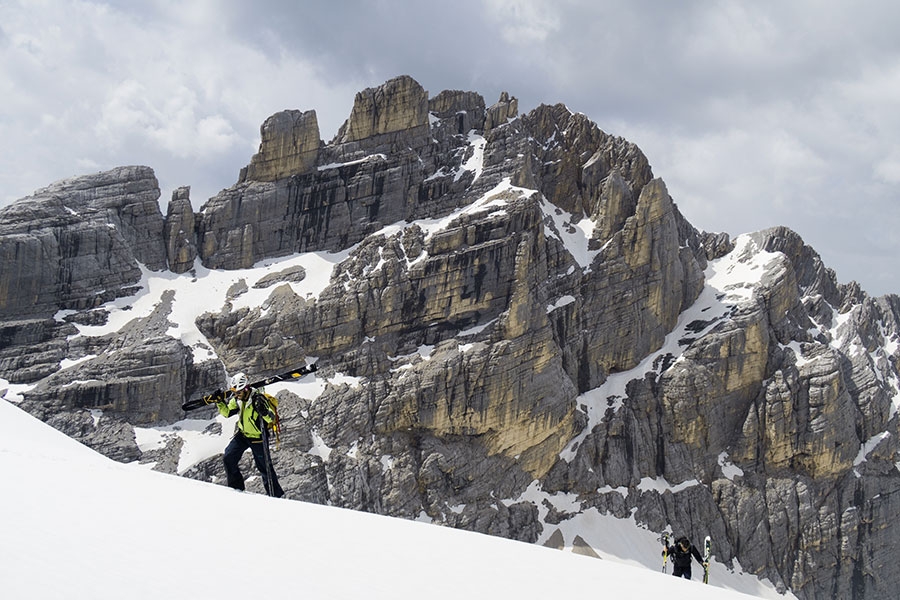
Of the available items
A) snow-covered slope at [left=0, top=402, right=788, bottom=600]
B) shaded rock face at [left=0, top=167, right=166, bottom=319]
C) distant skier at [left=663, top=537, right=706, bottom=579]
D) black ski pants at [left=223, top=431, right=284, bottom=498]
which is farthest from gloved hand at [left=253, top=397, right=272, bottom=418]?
shaded rock face at [left=0, top=167, right=166, bottom=319]

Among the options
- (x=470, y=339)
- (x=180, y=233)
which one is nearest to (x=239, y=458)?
(x=470, y=339)

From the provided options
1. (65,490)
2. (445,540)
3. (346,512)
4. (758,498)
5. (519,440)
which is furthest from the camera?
(758,498)

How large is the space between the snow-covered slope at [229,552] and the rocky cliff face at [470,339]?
48.7 meters

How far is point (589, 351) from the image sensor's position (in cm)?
7612

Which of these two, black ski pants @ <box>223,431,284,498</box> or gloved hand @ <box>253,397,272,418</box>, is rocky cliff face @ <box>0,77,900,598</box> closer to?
black ski pants @ <box>223,431,284,498</box>

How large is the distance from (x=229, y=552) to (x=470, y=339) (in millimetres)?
60209

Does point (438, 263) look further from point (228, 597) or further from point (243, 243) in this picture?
point (228, 597)

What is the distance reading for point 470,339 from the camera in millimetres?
66875

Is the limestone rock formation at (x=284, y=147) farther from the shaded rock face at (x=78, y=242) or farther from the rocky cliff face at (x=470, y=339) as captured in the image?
the shaded rock face at (x=78, y=242)

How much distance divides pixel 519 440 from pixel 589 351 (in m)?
15.8

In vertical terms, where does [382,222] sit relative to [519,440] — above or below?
above

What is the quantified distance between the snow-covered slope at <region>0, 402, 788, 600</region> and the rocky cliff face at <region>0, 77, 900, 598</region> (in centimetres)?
4872

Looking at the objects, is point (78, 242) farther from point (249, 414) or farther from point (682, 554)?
point (682, 554)

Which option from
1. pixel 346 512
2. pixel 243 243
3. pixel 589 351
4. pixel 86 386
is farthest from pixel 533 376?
pixel 346 512
